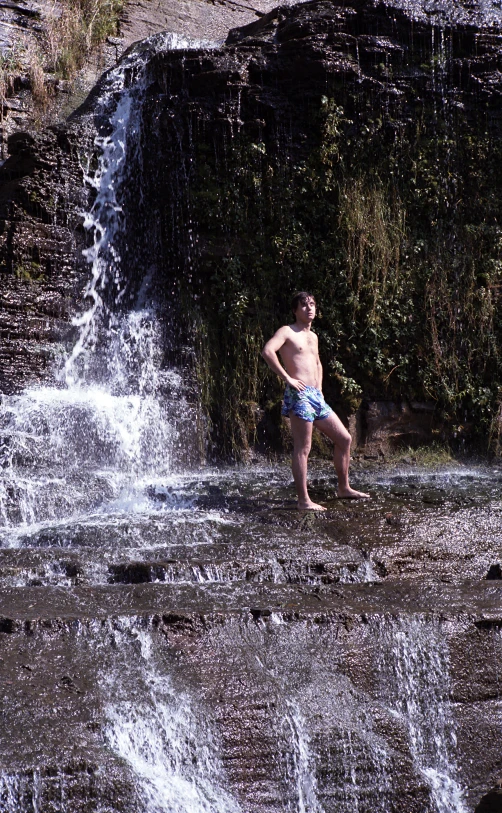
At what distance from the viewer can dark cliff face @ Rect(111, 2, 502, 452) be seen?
1105 cm

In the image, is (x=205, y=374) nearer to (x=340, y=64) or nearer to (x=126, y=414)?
(x=126, y=414)

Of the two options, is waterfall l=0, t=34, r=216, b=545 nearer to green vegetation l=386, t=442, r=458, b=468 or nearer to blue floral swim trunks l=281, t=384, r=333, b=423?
blue floral swim trunks l=281, t=384, r=333, b=423

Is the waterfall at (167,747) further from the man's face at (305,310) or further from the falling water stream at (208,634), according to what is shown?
the man's face at (305,310)

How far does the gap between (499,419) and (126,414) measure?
481 centimetres

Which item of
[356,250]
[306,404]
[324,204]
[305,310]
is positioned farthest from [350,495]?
[324,204]

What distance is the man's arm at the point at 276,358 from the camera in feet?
23.0

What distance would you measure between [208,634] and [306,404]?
9.67 ft

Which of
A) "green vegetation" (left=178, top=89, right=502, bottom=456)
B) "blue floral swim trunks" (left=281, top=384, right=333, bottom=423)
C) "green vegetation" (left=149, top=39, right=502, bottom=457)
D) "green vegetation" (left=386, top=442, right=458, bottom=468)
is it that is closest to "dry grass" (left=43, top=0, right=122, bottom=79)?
"green vegetation" (left=149, top=39, right=502, bottom=457)

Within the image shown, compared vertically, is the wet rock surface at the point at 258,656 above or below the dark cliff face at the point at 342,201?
below

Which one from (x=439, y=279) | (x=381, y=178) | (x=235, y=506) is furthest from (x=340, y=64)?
(x=235, y=506)

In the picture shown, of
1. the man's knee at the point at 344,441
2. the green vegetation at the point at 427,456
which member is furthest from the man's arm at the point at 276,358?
the green vegetation at the point at 427,456

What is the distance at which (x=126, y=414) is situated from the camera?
936 cm

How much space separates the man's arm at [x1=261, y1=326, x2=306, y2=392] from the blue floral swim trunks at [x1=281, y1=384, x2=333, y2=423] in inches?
2.8

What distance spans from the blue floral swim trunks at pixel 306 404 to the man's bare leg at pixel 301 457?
51 millimetres
